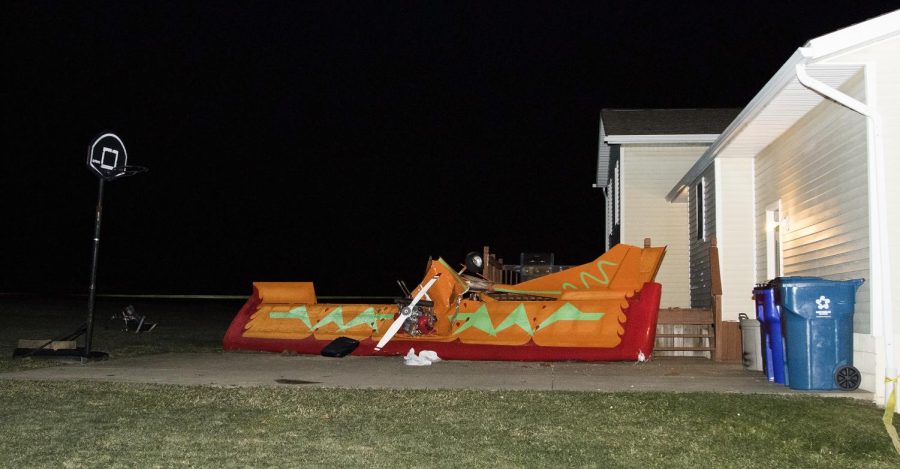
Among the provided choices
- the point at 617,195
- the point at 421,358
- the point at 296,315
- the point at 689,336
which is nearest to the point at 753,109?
the point at 689,336

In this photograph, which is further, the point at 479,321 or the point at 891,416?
the point at 479,321

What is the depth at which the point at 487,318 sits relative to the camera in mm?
11562

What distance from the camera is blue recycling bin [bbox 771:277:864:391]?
26.1 ft

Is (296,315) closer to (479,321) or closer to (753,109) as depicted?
(479,321)

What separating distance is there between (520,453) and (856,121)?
5.37 metres

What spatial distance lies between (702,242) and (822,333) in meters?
7.49

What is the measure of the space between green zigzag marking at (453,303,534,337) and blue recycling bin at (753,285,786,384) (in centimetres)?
321

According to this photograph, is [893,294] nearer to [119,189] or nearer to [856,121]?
[856,121]

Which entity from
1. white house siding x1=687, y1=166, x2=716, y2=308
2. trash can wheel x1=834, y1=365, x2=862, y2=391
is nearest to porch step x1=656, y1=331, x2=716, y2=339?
white house siding x1=687, y1=166, x2=716, y2=308

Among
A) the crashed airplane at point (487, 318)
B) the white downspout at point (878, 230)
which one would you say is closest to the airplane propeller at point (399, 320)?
the crashed airplane at point (487, 318)

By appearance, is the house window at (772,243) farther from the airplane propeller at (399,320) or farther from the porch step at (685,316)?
the airplane propeller at (399,320)

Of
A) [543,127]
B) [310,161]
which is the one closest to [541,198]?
[543,127]

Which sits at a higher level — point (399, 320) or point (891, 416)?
point (399, 320)

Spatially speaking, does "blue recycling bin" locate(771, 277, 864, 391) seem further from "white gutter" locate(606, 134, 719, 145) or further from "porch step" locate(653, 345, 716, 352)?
"white gutter" locate(606, 134, 719, 145)
